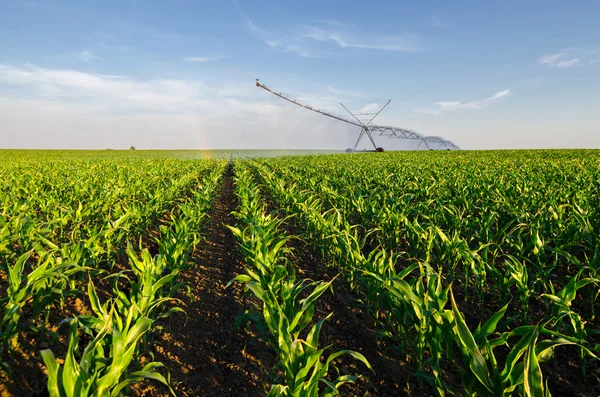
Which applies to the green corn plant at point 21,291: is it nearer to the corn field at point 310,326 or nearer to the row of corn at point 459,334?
the corn field at point 310,326

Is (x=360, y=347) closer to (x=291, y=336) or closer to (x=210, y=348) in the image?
(x=291, y=336)

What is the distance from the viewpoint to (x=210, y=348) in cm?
343

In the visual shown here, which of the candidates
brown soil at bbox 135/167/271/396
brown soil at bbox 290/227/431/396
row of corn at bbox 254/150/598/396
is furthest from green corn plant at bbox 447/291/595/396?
brown soil at bbox 135/167/271/396

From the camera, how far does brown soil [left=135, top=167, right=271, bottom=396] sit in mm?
2875

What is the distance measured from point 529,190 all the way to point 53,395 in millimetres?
9390

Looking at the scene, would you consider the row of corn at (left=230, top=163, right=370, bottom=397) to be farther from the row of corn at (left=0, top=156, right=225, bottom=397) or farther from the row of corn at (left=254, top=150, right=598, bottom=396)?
the row of corn at (left=0, top=156, right=225, bottom=397)

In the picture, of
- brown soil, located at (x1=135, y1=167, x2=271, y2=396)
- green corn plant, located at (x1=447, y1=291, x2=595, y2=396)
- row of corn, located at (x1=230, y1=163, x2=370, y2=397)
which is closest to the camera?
green corn plant, located at (x1=447, y1=291, x2=595, y2=396)

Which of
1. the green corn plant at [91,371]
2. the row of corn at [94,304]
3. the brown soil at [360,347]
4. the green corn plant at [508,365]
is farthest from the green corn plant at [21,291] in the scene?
the green corn plant at [508,365]

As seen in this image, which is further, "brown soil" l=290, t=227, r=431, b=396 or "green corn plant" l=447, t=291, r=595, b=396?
"brown soil" l=290, t=227, r=431, b=396

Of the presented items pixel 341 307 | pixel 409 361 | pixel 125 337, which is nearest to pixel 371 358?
pixel 409 361

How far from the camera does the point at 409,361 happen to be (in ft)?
10.1

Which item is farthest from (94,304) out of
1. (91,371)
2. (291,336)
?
(291,336)

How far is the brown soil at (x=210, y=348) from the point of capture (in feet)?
9.43

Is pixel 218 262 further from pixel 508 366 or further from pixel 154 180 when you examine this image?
pixel 154 180
